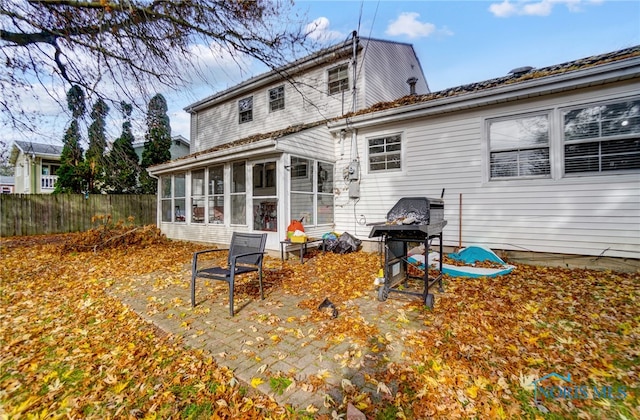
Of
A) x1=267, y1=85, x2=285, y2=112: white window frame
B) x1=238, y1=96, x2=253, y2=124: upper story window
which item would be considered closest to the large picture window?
x1=267, y1=85, x2=285, y2=112: white window frame

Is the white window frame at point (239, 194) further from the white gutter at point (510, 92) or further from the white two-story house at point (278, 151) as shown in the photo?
the white gutter at point (510, 92)

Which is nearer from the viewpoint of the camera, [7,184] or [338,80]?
[338,80]

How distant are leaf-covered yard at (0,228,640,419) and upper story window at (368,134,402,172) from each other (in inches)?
148

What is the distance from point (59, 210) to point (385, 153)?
1561 cm

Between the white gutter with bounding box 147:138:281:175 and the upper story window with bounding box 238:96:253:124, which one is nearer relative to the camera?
the white gutter with bounding box 147:138:281:175

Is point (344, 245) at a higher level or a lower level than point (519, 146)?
lower

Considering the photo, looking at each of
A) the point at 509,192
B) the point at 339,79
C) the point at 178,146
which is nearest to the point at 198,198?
the point at 339,79

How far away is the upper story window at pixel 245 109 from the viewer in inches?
529

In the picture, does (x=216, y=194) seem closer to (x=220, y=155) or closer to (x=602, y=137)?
(x=220, y=155)

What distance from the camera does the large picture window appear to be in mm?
7766

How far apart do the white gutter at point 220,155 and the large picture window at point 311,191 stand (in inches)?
31.7

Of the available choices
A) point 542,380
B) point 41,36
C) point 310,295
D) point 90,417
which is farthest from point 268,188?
point 542,380

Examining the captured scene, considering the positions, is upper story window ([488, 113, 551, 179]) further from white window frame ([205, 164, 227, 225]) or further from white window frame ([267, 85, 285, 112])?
white window frame ([267, 85, 285, 112])
